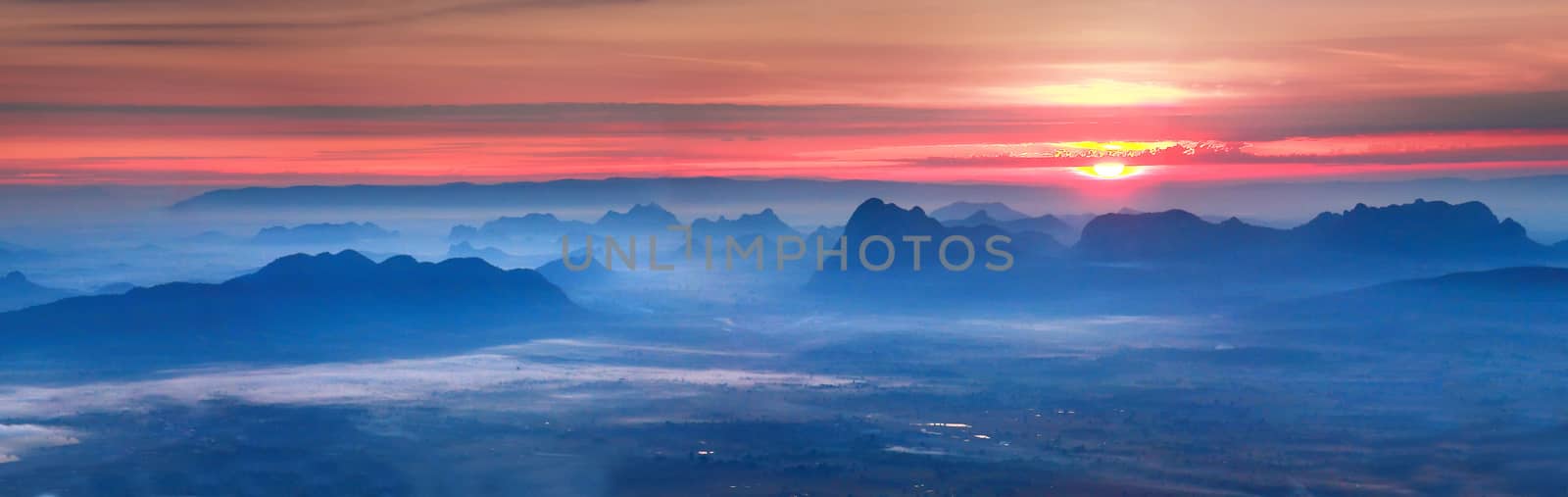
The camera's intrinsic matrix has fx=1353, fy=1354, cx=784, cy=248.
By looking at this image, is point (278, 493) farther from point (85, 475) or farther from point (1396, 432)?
point (1396, 432)

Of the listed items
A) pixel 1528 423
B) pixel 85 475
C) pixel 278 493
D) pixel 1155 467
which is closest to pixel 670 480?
pixel 278 493

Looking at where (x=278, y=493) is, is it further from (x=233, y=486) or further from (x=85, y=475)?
(x=85, y=475)

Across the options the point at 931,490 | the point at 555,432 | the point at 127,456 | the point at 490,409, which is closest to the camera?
the point at 931,490

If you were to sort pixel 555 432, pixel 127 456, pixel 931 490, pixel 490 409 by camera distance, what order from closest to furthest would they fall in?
pixel 931 490, pixel 127 456, pixel 555 432, pixel 490 409

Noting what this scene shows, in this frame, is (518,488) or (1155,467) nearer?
(518,488)

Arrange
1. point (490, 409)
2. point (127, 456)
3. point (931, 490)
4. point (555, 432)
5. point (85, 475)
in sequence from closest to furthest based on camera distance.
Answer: point (931, 490)
point (85, 475)
point (127, 456)
point (555, 432)
point (490, 409)

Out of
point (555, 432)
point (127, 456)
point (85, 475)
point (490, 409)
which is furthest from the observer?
point (490, 409)

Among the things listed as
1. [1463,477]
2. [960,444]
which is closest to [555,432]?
[960,444]

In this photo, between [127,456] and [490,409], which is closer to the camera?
[127,456]
